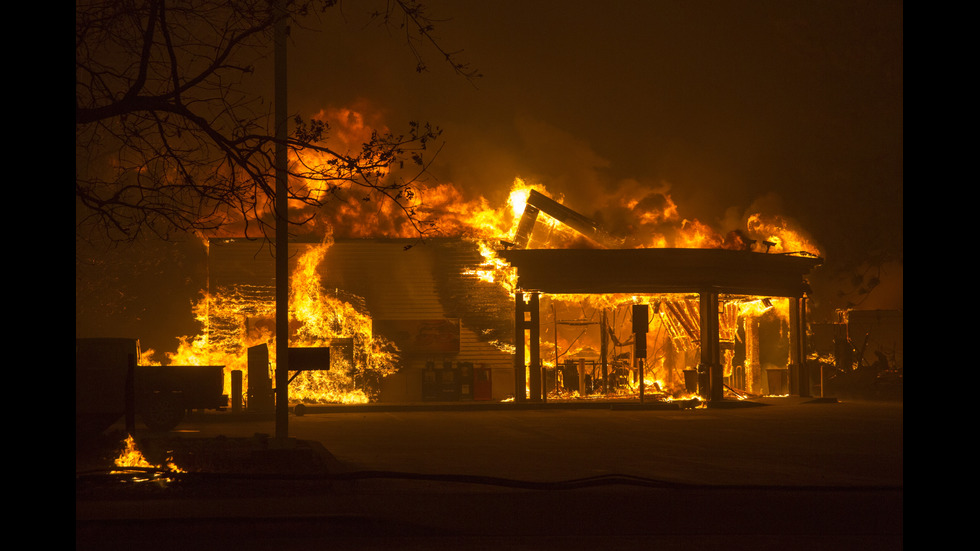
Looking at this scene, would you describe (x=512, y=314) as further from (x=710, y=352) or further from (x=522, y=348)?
(x=710, y=352)

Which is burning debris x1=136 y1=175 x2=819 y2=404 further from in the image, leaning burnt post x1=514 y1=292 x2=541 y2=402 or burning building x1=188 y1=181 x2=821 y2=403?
leaning burnt post x1=514 y1=292 x2=541 y2=402

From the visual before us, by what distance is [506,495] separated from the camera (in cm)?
1263

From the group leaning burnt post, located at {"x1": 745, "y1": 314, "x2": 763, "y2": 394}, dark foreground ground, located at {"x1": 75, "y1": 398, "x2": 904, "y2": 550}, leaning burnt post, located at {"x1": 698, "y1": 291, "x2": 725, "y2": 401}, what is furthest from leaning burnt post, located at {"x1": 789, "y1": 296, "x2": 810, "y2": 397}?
dark foreground ground, located at {"x1": 75, "y1": 398, "x2": 904, "y2": 550}

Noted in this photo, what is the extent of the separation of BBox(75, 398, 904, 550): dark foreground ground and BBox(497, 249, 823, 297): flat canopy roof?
14.1 meters

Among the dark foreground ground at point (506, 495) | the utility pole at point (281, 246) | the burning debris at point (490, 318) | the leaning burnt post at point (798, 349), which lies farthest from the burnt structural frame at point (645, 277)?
the utility pole at point (281, 246)

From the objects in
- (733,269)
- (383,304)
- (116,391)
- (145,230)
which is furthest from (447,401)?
(145,230)

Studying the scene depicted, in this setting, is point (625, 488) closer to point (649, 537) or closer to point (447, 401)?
point (649, 537)

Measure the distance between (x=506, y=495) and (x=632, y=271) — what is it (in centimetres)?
2327

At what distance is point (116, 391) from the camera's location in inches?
968

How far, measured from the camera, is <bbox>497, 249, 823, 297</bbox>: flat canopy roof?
34812 mm

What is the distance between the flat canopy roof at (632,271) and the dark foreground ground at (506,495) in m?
14.1

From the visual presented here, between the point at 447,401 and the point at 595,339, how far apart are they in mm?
7046

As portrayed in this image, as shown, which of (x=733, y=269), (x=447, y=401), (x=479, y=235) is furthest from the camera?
(x=479, y=235)

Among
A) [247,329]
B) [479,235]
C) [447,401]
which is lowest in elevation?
[447,401]
